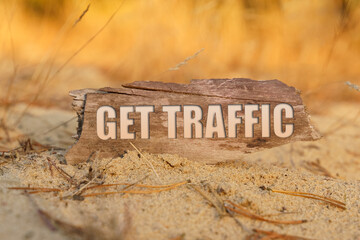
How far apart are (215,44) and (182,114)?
217 cm

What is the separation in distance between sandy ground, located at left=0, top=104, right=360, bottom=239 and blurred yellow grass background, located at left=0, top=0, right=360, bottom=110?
1.88 metres

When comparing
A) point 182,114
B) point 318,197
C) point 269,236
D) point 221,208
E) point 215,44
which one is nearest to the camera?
point 269,236

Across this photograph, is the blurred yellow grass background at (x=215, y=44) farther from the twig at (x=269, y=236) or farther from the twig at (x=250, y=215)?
the twig at (x=269, y=236)

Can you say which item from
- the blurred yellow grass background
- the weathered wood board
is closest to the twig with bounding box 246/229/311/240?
the weathered wood board

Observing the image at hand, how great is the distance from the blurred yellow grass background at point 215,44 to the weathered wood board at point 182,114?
1772 millimetres

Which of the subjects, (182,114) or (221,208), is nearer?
(221,208)

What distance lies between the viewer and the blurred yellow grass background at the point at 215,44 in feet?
10.3

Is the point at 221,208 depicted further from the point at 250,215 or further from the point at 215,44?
the point at 215,44

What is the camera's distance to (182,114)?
4.29ft

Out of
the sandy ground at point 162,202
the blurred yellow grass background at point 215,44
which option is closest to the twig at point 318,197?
the sandy ground at point 162,202

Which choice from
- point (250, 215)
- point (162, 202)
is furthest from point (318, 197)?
point (162, 202)

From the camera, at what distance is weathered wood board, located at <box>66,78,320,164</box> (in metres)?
1.30

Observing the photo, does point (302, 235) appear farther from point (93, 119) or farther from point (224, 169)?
→ point (93, 119)

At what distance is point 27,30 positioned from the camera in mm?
3820
